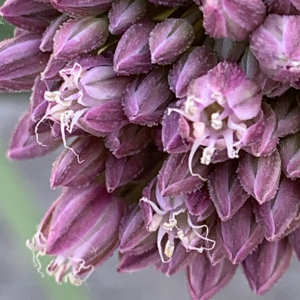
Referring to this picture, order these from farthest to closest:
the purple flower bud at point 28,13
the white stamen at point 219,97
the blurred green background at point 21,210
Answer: the blurred green background at point 21,210, the purple flower bud at point 28,13, the white stamen at point 219,97

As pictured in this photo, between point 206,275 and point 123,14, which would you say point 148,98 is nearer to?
point 123,14

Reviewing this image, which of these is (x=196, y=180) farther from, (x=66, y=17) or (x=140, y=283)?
(x=140, y=283)

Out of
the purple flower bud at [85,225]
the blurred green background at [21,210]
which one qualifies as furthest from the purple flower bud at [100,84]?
the blurred green background at [21,210]

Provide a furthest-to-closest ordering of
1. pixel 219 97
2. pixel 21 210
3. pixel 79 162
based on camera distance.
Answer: pixel 21 210 < pixel 79 162 < pixel 219 97

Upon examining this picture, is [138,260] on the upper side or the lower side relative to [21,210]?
upper

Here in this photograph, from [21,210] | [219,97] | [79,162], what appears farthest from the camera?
[21,210]

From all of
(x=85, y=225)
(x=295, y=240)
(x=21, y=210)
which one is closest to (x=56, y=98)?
(x=85, y=225)

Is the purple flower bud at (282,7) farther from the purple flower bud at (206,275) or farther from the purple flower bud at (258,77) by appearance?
the purple flower bud at (206,275)
